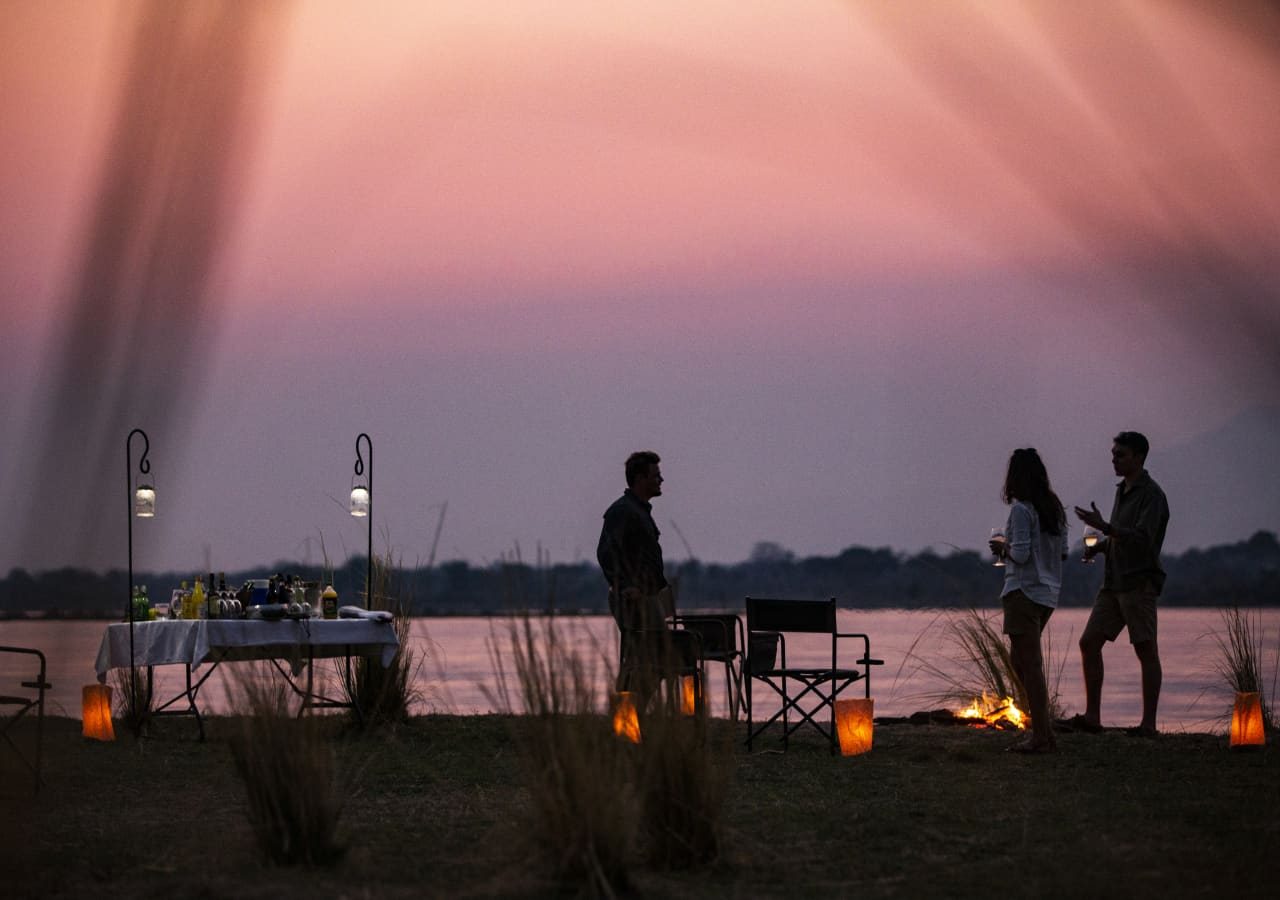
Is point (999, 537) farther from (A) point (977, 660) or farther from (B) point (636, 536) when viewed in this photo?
(B) point (636, 536)

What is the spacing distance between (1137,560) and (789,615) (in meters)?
1.78

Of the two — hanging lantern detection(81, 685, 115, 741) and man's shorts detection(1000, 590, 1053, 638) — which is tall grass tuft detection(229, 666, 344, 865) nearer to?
man's shorts detection(1000, 590, 1053, 638)

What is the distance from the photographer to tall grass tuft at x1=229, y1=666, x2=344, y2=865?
406 centimetres

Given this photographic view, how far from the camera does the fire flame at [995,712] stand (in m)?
8.04

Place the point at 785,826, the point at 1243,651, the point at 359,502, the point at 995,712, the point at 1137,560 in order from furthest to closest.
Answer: the point at 359,502
the point at 995,712
the point at 1243,651
the point at 1137,560
the point at 785,826

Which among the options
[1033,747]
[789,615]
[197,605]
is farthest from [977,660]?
[197,605]

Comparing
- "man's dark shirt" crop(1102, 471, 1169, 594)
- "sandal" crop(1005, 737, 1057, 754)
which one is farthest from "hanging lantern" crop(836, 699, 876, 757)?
"man's dark shirt" crop(1102, 471, 1169, 594)

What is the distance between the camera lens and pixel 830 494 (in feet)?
52.3

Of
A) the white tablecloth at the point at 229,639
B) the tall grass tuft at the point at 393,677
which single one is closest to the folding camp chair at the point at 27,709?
the white tablecloth at the point at 229,639

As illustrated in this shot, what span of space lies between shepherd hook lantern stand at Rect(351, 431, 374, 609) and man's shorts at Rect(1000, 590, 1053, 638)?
3783mm

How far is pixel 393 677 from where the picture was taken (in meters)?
8.23

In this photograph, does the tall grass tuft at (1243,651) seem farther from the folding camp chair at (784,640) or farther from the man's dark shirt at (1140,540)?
the folding camp chair at (784,640)

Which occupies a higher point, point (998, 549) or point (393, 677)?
point (998, 549)

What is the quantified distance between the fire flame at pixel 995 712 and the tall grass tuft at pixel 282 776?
4793 millimetres
